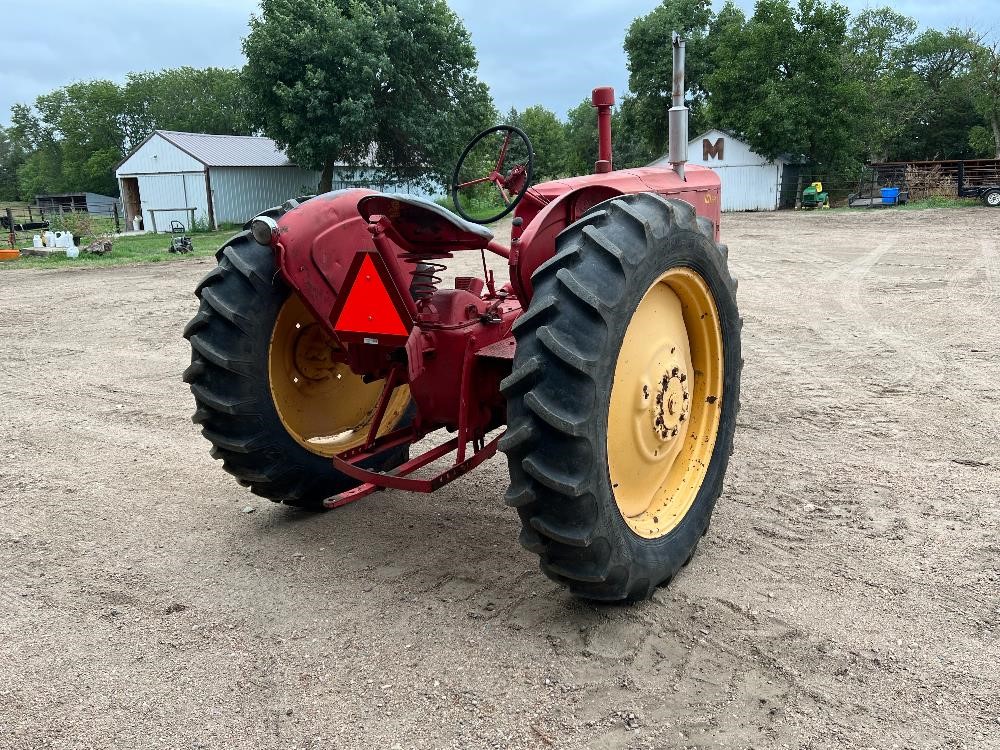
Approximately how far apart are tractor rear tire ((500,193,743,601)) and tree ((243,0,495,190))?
23.3m

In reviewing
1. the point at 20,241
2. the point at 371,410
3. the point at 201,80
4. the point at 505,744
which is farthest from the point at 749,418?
the point at 201,80

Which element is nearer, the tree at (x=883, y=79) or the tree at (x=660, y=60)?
the tree at (x=883, y=79)

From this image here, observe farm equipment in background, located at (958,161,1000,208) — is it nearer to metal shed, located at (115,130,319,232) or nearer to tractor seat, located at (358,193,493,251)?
metal shed, located at (115,130,319,232)

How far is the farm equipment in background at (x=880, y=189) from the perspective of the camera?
27609 millimetres

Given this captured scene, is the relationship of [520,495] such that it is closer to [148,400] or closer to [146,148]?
[148,400]

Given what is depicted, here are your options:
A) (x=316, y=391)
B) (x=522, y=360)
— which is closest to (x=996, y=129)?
(x=316, y=391)

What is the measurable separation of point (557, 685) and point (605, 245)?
1427 mm

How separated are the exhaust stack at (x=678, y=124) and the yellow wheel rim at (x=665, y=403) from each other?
1.84 m

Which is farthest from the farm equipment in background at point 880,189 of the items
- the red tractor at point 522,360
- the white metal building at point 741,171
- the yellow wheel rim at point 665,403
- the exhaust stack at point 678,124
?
the red tractor at point 522,360

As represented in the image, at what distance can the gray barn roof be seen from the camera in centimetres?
2919

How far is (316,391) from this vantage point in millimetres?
4016

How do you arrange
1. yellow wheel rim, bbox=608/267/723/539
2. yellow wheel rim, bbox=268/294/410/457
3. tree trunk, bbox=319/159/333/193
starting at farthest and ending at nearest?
tree trunk, bbox=319/159/333/193 → yellow wheel rim, bbox=268/294/410/457 → yellow wheel rim, bbox=608/267/723/539

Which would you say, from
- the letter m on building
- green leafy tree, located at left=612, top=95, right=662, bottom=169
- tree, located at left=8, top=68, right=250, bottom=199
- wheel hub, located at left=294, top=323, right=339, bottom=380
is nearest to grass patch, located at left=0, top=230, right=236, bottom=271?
wheel hub, located at left=294, top=323, right=339, bottom=380

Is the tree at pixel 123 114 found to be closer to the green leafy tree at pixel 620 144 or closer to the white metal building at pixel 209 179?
the green leafy tree at pixel 620 144
